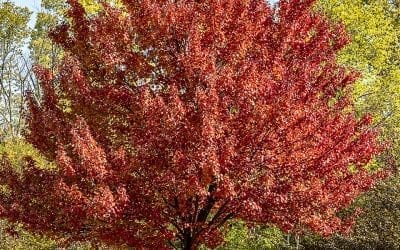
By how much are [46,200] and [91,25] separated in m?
3.73

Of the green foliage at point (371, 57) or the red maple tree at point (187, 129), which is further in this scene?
the green foliage at point (371, 57)

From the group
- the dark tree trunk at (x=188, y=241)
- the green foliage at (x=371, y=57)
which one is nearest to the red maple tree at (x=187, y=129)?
the dark tree trunk at (x=188, y=241)

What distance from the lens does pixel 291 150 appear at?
10.3 metres

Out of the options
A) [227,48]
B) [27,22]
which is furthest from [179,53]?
[27,22]

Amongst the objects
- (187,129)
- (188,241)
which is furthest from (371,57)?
(187,129)

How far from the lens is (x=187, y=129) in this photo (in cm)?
963

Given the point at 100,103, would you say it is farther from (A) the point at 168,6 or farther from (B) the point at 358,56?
(B) the point at 358,56

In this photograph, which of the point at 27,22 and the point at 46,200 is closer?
the point at 46,200

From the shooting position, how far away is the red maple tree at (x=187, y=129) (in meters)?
9.63

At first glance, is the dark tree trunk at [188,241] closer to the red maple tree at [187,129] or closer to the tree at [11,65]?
the red maple tree at [187,129]

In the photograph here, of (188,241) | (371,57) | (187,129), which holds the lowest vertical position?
(188,241)

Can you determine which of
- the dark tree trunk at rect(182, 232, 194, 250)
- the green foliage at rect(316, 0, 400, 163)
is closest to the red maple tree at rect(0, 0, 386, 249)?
Result: the dark tree trunk at rect(182, 232, 194, 250)

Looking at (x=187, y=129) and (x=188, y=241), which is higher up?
(x=187, y=129)

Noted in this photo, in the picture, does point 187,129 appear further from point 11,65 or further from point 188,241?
point 11,65
